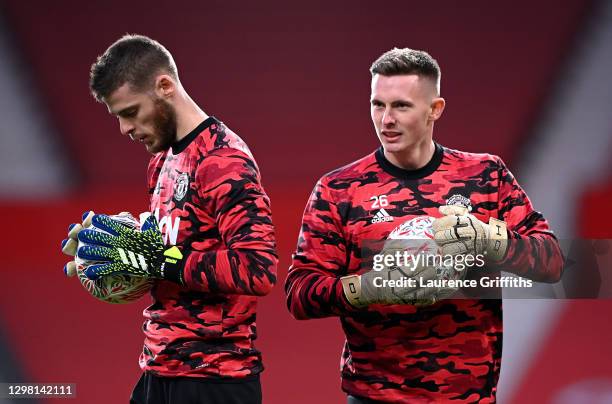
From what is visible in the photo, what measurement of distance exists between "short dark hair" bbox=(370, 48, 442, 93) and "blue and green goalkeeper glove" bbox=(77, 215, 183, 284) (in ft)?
1.99

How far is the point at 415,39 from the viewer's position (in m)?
3.09

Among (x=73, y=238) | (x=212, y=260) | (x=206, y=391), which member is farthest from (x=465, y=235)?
(x=73, y=238)

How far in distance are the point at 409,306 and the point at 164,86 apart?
0.69 meters

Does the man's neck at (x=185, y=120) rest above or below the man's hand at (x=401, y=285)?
above

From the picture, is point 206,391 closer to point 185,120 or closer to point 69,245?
point 69,245

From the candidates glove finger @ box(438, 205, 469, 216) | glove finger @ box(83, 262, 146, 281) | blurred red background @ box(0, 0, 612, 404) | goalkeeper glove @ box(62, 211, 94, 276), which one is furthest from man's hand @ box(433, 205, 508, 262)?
blurred red background @ box(0, 0, 612, 404)

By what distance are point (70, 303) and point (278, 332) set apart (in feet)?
2.56

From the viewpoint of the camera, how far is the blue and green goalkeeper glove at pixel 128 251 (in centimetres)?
169

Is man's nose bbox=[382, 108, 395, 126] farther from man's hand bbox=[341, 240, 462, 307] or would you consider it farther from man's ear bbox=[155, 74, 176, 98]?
man's ear bbox=[155, 74, 176, 98]

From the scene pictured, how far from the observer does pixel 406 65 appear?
1914 mm

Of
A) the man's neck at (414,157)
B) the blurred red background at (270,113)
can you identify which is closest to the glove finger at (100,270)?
the man's neck at (414,157)

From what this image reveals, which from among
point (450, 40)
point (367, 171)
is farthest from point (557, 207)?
point (367, 171)

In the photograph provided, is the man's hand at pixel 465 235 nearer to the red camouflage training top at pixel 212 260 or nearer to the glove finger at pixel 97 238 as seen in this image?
the red camouflage training top at pixel 212 260

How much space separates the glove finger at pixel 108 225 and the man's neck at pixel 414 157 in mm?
600
